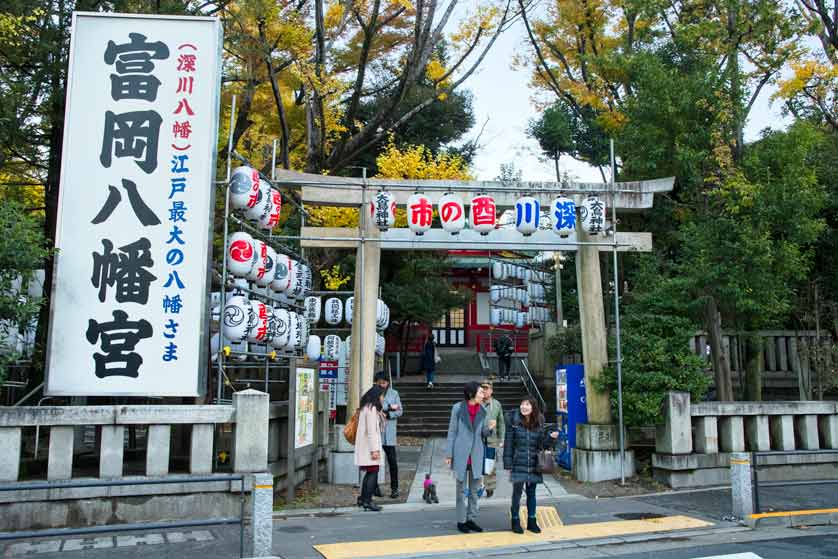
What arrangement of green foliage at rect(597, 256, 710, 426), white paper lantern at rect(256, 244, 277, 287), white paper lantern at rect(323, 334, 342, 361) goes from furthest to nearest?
white paper lantern at rect(323, 334, 342, 361)
green foliage at rect(597, 256, 710, 426)
white paper lantern at rect(256, 244, 277, 287)

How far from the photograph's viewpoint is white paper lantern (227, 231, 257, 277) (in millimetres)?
10961

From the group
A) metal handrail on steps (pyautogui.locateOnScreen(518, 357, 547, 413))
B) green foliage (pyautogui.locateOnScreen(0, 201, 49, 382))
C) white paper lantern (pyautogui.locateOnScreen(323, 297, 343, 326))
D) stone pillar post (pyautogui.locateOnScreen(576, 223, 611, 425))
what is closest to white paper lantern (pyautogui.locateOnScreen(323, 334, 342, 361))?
white paper lantern (pyautogui.locateOnScreen(323, 297, 343, 326))

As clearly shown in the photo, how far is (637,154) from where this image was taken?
17.2 metres

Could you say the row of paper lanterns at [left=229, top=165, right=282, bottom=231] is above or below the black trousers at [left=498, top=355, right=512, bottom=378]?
above

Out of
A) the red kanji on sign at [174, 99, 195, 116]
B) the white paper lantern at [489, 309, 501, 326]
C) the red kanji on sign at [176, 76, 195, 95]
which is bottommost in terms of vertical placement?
the white paper lantern at [489, 309, 501, 326]

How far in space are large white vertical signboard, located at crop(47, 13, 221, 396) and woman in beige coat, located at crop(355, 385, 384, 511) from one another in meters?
2.43

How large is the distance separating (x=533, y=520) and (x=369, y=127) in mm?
12272

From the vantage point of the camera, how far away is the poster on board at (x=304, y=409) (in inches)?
422

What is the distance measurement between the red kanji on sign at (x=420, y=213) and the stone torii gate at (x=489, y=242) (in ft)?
1.56

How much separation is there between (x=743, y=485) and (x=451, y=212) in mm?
6285

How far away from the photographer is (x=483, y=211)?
12586 mm

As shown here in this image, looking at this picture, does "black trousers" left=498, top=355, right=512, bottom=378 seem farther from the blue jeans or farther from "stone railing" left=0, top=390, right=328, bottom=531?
the blue jeans

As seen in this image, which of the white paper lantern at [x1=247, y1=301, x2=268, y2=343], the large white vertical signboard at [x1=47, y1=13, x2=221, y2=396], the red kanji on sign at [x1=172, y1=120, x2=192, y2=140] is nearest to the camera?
the large white vertical signboard at [x1=47, y1=13, x2=221, y2=396]

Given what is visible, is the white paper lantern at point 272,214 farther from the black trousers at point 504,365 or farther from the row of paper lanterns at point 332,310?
the black trousers at point 504,365
